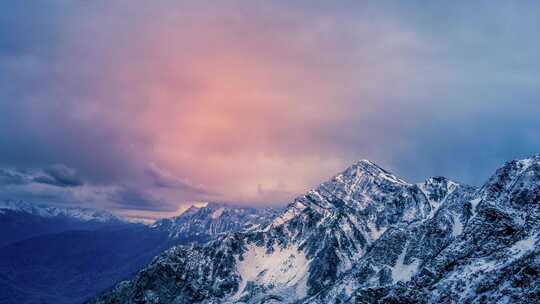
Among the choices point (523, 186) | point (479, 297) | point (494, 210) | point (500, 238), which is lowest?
point (479, 297)

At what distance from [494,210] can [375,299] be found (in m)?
55.8

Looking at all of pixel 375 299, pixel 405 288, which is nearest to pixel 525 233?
pixel 405 288

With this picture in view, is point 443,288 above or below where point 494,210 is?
below

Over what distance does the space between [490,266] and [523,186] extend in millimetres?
80684

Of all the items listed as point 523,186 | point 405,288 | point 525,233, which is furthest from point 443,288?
point 523,186

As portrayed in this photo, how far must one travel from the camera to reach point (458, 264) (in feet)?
471

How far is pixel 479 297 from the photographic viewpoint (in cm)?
12112

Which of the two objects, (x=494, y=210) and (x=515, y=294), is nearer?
(x=515, y=294)

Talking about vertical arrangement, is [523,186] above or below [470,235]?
above

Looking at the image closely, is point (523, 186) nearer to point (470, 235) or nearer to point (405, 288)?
point (470, 235)

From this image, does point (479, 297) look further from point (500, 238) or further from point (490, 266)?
point (500, 238)

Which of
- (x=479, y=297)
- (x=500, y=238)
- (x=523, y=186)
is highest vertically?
(x=523, y=186)

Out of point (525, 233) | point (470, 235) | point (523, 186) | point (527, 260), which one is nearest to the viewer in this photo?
point (527, 260)

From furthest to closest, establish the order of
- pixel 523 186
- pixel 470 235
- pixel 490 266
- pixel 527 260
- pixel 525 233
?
pixel 523 186
pixel 470 235
pixel 525 233
pixel 490 266
pixel 527 260
